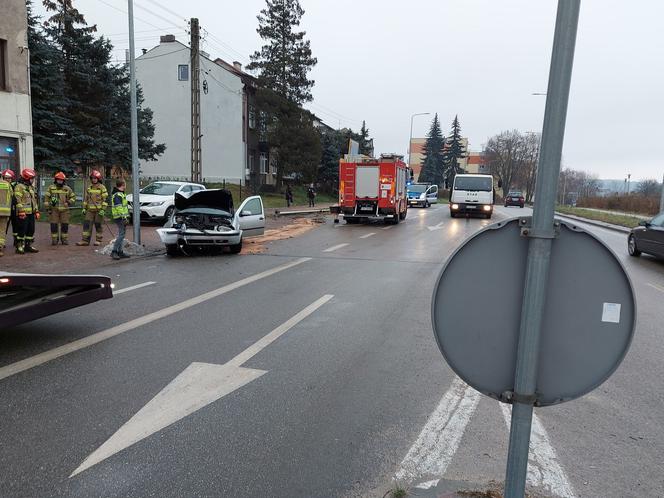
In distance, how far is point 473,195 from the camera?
92.6 ft

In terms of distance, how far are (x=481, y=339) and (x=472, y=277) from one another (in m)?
0.25

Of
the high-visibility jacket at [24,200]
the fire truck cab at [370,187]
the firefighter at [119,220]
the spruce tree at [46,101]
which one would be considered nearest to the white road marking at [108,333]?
the firefighter at [119,220]

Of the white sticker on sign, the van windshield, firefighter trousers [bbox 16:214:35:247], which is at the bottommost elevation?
firefighter trousers [bbox 16:214:35:247]

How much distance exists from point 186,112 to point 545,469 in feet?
145

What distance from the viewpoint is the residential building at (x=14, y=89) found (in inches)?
750

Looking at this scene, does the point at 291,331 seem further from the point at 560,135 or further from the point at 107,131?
the point at 107,131

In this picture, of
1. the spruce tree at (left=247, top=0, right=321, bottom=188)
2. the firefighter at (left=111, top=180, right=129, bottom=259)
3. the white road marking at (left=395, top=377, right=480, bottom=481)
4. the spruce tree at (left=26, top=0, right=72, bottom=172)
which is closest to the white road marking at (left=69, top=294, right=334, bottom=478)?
the white road marking at (left=395, top=377, right=480, bottom=481)

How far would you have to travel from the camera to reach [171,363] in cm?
484

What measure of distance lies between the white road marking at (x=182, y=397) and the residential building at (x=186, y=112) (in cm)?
3949

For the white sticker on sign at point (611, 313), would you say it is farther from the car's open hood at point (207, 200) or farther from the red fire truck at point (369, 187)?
the red fire truck at point (369, 187)

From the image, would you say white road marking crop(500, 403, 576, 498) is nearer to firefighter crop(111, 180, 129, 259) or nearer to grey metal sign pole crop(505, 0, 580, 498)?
grey metal sign pole crop(505, 0, 580, 498)

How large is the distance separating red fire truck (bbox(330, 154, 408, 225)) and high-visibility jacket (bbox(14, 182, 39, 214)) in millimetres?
13709

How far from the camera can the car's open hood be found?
12977mm

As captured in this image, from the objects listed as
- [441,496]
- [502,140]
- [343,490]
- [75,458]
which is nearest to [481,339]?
[441,496]
